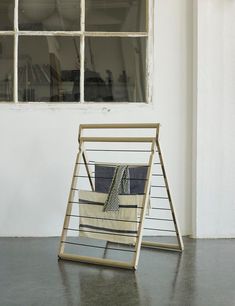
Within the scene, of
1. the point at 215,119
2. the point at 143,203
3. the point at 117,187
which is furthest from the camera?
the point at 215,119

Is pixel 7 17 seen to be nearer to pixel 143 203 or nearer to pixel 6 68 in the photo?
pixel 6 68

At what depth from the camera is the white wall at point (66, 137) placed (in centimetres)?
311

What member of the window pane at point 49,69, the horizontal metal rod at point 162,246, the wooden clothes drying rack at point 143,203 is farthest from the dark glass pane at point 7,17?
the horizontal metal rod at point 162,246

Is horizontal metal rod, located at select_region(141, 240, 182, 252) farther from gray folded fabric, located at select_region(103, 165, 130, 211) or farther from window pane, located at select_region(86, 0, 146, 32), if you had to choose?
window pane, located at select_region(86, 0, 146, 32)

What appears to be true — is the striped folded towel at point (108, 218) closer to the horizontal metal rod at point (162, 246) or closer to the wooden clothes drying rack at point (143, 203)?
the wooden clothes drying rack at point (143, 203)

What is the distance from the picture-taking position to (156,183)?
3.16 metres

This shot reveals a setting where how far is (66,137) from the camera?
312 centimetres

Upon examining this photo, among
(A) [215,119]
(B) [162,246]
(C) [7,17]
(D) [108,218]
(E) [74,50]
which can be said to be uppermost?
(C) [7,17]

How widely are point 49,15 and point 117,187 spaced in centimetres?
130

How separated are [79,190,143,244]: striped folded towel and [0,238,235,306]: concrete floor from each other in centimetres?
19

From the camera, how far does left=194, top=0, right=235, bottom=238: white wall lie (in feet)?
10.1

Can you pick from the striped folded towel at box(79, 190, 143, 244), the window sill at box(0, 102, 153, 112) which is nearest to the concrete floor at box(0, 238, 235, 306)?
the striped folded towel at box(79, 190, 143, 244)

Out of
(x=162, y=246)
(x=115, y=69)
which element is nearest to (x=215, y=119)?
(x=115, y=69)

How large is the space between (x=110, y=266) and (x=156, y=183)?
2.84 feet
